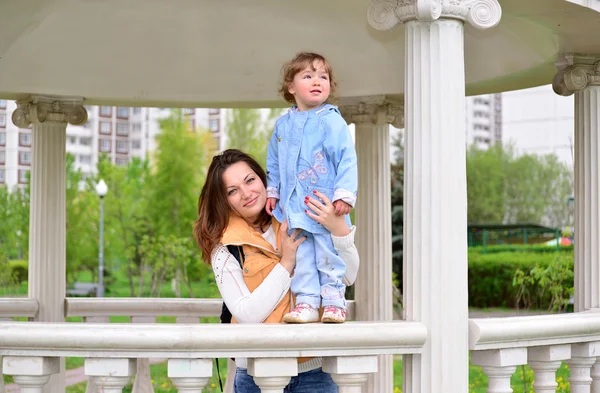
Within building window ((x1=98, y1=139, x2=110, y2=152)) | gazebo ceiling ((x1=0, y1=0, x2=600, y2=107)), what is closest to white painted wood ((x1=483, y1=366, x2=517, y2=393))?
gazebo ceiling ((x1=0, y1=0, x2=600, y2=107))

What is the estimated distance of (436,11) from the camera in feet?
14.8

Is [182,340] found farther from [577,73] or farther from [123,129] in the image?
[123,129]

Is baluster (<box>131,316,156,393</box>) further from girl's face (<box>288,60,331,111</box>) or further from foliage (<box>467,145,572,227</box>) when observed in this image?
foliage (<box>467,145,572,227</box>)

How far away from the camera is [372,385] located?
328 inches

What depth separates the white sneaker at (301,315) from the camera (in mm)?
4449

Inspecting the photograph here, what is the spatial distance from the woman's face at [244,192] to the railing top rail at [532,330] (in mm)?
1341

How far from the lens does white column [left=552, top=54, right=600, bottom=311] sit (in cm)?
628

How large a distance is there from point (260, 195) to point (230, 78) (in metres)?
4.08

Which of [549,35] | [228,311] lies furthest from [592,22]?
[228,311]

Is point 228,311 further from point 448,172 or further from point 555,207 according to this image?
point 555,207

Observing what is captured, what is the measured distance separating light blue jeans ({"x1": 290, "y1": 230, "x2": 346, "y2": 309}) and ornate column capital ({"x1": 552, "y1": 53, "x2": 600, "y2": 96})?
2682 millimetres

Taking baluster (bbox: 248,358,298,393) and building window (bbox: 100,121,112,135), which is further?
building window (bbox: 100,121,112,135)

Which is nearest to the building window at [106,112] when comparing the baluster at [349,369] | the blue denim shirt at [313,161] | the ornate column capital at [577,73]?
the ornate column capital at [577,73]

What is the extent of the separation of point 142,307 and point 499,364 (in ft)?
17.4
